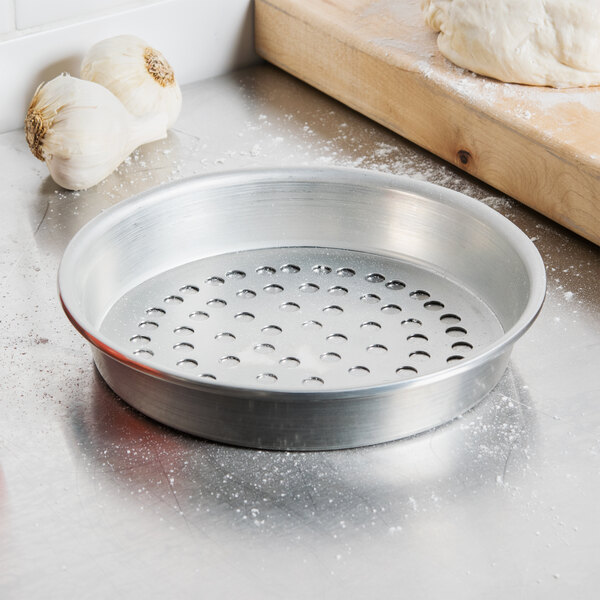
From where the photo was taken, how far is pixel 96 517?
539mm

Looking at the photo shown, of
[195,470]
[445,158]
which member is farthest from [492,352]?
[445,158]

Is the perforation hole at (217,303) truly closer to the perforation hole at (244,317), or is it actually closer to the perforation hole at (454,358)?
the perforation hole at (244,317)

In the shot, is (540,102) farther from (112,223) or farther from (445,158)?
(112,223)

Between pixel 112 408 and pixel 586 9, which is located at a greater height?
pixel 586 9

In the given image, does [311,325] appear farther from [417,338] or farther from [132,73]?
[132,73]

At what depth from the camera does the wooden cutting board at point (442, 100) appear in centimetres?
81

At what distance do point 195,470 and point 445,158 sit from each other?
47cm

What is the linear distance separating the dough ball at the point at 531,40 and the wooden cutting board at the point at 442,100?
14mm

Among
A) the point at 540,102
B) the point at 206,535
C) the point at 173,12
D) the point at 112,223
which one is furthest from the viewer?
the point at 173,12

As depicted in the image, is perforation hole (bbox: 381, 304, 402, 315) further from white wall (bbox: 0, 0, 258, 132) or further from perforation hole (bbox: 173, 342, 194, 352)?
white wall (bbox: 0, 0, 258, 132)

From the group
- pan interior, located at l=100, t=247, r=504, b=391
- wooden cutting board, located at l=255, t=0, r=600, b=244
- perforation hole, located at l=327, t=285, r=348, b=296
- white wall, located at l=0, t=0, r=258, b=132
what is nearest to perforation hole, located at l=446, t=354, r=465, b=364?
pan interior, located at l=100, t=247, r=504, b=391

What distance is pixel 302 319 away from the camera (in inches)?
27.4

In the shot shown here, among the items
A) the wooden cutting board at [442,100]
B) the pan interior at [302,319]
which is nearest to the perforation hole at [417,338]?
the pan interior at [302,319]

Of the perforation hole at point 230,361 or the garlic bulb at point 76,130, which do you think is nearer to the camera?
the perforation hole at point 230,361
